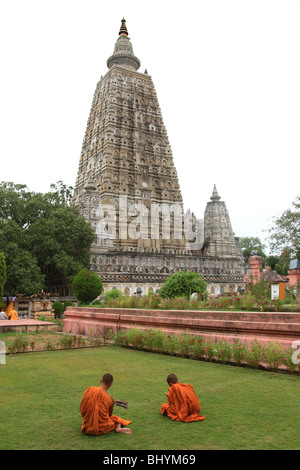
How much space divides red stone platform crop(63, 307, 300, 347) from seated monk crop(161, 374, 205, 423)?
10.6 ft

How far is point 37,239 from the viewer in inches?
1252

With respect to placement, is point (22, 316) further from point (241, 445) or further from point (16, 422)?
point (241, 445)

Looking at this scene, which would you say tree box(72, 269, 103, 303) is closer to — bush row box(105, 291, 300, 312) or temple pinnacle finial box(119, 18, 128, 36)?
bush row box(105, 291, 300, 312)

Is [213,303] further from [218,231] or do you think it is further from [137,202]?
[218,231]

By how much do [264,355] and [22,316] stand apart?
63.7 ft

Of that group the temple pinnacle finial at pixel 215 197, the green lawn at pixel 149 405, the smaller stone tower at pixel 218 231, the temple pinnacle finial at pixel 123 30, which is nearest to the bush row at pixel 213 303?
the green lawn at pixel 149 405

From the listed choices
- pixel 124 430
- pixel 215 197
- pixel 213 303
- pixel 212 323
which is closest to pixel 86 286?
pixel 213 303

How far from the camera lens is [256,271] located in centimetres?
2341

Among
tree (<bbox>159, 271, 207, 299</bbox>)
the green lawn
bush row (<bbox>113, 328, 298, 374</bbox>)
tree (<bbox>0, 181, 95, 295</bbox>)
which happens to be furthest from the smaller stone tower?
the green lawn

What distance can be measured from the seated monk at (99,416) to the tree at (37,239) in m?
24.7

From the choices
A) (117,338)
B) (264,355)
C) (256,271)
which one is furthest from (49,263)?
(264,355)

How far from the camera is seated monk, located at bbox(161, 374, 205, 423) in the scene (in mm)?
4555

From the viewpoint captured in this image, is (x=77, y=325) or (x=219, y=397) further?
(x=77, y=325)
